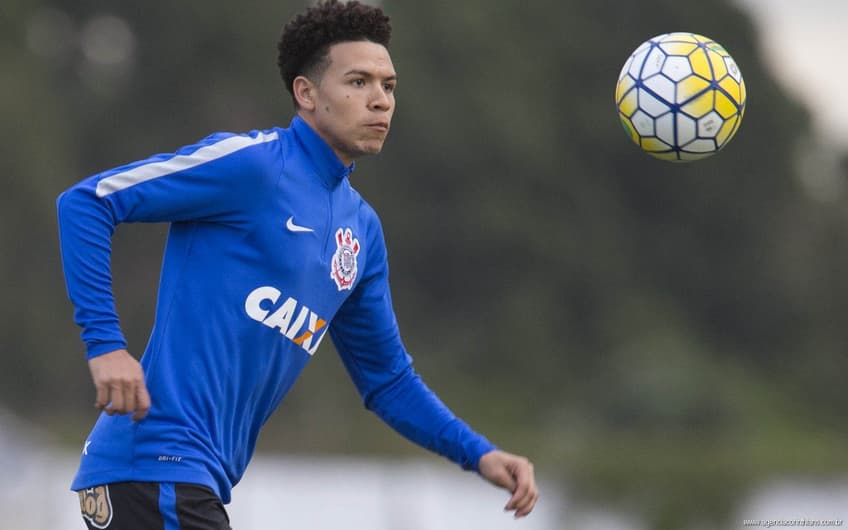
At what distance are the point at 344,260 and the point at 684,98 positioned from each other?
5.49 ft

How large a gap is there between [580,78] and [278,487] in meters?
36.5

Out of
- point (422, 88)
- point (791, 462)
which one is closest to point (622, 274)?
point (422, 88)

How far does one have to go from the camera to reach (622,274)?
4719 cm

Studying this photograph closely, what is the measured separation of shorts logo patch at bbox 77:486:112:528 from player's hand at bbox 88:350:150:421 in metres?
0.38

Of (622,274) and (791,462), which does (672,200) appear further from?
(791,462)

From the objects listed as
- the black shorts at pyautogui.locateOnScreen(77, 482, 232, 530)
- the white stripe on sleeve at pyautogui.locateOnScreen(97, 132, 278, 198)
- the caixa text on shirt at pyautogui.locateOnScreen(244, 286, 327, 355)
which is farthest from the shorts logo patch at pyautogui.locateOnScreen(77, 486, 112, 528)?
the white stripe on sleeve at pyautogui.locateOnScreen(97, 132, 278, 198)

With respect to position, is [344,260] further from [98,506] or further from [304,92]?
[98,506]

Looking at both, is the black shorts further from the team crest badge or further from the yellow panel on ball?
the yellow panel on ball

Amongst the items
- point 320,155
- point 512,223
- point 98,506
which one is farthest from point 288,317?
point 512,223

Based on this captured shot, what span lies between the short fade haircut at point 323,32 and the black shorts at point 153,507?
155 cm

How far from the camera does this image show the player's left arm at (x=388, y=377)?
5746 millimetres

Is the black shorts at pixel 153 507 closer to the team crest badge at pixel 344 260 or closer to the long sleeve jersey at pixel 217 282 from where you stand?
the long sleeve jersey at pixel 217 282

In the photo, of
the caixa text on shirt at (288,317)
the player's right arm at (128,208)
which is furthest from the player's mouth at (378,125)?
the caixa text on shirt at (288,317)

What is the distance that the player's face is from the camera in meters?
5.52
